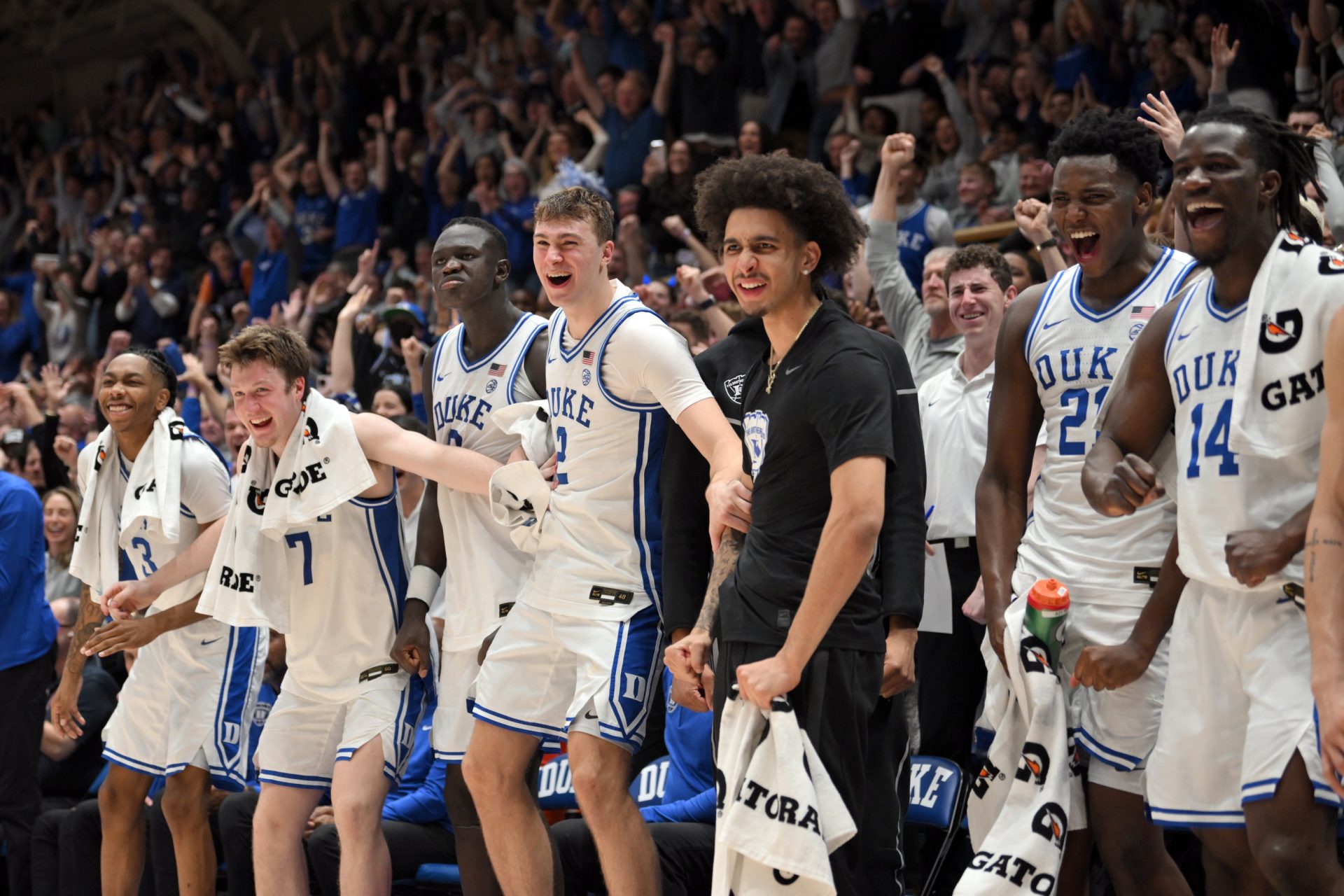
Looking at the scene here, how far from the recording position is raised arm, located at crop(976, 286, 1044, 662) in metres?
4.18

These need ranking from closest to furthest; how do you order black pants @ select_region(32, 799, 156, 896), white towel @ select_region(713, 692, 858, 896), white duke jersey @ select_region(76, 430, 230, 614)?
white towel @ select_region(713, 692, 858, 896)
white duke jersey @ select_region(76, 430, 230, 614)
black pants @ select_region(32, 799, 156, 896)

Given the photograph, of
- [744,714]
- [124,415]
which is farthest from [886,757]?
[124,415]

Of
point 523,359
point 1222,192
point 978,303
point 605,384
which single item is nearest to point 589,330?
point 605,384

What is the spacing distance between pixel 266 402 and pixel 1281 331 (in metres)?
3.64

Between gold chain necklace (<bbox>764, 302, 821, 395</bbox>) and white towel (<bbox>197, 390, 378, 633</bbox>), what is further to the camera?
white towel (<bbox>197, 390, 378, 633</bbox>)

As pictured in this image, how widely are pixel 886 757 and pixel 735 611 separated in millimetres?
582

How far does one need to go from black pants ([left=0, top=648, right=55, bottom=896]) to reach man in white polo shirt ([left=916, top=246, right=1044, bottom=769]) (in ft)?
14.2

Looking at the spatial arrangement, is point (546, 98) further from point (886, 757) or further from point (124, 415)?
point (886, 757)

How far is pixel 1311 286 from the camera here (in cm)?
324

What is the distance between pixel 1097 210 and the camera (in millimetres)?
4062

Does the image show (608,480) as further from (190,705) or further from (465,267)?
(190,705)

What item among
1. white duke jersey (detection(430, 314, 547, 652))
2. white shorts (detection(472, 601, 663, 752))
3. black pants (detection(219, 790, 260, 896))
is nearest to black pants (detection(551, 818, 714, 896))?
white shorts (detection(472, 601, 663, 752))

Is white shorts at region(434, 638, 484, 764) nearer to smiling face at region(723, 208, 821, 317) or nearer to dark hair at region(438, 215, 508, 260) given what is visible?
dark hair at region(438, 215, 508, 260)

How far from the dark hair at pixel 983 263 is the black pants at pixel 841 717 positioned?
8.13 ft
